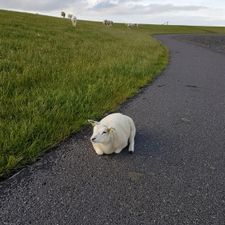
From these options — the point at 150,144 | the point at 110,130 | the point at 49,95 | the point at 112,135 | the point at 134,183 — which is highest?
the point at 110,130

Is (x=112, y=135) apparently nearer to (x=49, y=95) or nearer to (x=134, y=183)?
(x=134, y=183)

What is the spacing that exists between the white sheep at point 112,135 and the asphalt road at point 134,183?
128mm

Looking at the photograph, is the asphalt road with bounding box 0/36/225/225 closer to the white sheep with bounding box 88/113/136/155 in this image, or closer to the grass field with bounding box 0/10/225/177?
the white sheep with bounding box 88/113/136/155

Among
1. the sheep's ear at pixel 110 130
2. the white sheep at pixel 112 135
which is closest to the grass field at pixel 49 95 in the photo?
the white sheep at pixel 112 135

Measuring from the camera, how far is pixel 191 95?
799 cm

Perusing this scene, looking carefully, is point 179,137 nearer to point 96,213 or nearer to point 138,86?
point 96,213

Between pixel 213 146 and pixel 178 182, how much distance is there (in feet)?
4.58

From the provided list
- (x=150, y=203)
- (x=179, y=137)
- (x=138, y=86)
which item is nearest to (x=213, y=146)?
(x=179, y=137)

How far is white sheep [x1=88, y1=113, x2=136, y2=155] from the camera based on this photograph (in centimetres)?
386

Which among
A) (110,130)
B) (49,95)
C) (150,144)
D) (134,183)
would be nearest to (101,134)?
(110,130)

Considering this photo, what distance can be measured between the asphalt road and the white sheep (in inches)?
5.0

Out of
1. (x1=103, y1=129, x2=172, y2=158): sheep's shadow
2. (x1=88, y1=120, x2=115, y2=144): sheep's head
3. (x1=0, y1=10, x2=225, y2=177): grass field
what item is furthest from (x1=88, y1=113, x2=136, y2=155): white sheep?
(x1=0, y1=10, x2=225, y2=177): grass field

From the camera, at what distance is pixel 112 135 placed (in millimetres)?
4043

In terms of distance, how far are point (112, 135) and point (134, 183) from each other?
0.80 metres
